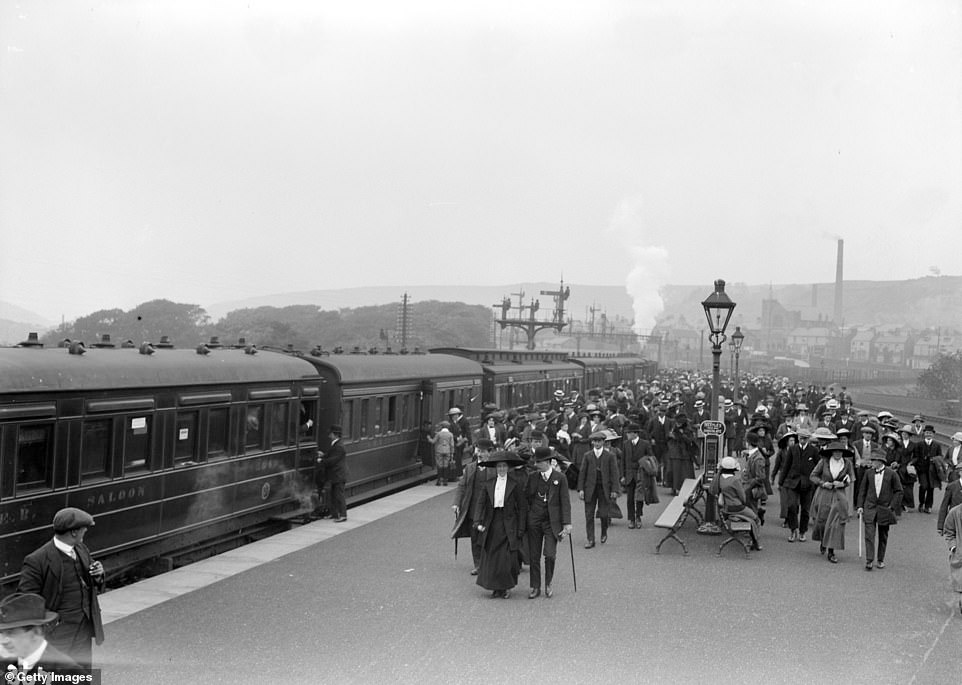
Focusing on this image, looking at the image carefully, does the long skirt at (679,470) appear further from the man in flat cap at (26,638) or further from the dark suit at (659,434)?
the man in flat cap at (26,638)

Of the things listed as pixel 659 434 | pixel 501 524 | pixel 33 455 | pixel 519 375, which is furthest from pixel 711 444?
pixel 519 375

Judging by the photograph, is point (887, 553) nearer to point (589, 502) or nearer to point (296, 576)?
point (589, 502)

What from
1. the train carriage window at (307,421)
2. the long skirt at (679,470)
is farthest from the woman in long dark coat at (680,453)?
the train carriage window at (307,421)

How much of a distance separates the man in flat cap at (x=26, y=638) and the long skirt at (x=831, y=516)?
11.1 m

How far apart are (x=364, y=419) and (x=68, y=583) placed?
12947 millimetres

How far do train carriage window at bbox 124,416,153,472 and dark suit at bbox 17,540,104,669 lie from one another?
5.10 metres

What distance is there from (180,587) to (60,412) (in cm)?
252

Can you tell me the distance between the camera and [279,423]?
16.2m

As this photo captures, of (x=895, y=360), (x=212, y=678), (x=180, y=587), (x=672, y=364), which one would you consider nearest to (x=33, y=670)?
(x=212, y=678)

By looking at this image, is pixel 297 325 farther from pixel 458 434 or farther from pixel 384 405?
pixel 384 405

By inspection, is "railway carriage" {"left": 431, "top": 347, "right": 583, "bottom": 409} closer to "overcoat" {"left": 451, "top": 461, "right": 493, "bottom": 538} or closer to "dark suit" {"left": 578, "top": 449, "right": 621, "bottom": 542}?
"dark suit" {"left": 578, "top": 449, "right": 621, "bottom": 542}

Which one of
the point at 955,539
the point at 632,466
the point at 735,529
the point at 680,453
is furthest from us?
the point at 680,453

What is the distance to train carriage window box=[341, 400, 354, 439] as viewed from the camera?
60.4 ft

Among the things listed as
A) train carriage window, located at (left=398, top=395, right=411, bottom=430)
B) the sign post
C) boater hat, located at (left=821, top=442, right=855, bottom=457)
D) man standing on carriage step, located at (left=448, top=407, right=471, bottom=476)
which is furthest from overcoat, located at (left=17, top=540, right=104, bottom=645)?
man standing on carriage step, located at (left=448, top=407, right=471, bottom=476)
